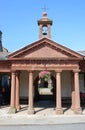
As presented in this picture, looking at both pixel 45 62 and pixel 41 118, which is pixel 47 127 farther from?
pixel 45 62

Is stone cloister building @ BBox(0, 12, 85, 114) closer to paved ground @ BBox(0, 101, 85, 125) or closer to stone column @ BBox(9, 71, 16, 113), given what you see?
stone column @ BBox(9, 71, 16, 113)

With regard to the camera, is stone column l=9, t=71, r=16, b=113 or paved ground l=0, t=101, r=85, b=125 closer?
paved ground l=0, t=101, r=85, b=125

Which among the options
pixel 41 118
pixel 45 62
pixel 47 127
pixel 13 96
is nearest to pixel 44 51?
pixel 45 62

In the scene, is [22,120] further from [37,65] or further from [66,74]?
[66,74]

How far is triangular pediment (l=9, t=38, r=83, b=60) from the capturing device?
19.4m

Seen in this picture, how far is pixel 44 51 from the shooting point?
1970 centimetres

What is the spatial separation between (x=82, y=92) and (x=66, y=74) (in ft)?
8.07

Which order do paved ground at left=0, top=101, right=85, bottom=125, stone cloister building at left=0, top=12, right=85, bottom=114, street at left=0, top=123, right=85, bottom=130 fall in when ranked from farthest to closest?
1. stone cloister building at left=0, top=12, right=85, bottom=114
2. paved ground at left=0, top=101, right=85, bottom=125
3. street at left=0, top=123, right=85, bottom=130

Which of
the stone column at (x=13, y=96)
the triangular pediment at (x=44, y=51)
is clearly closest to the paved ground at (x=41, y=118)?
the stone column at (x=13, y=96)

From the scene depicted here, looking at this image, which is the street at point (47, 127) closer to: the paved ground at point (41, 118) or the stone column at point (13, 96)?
the paved ground at point (41, 118)

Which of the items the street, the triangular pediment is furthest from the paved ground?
the triangular pediment

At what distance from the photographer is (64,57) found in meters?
19.5

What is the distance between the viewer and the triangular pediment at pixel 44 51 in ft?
63.7

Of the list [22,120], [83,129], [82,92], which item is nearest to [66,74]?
[82,92]
